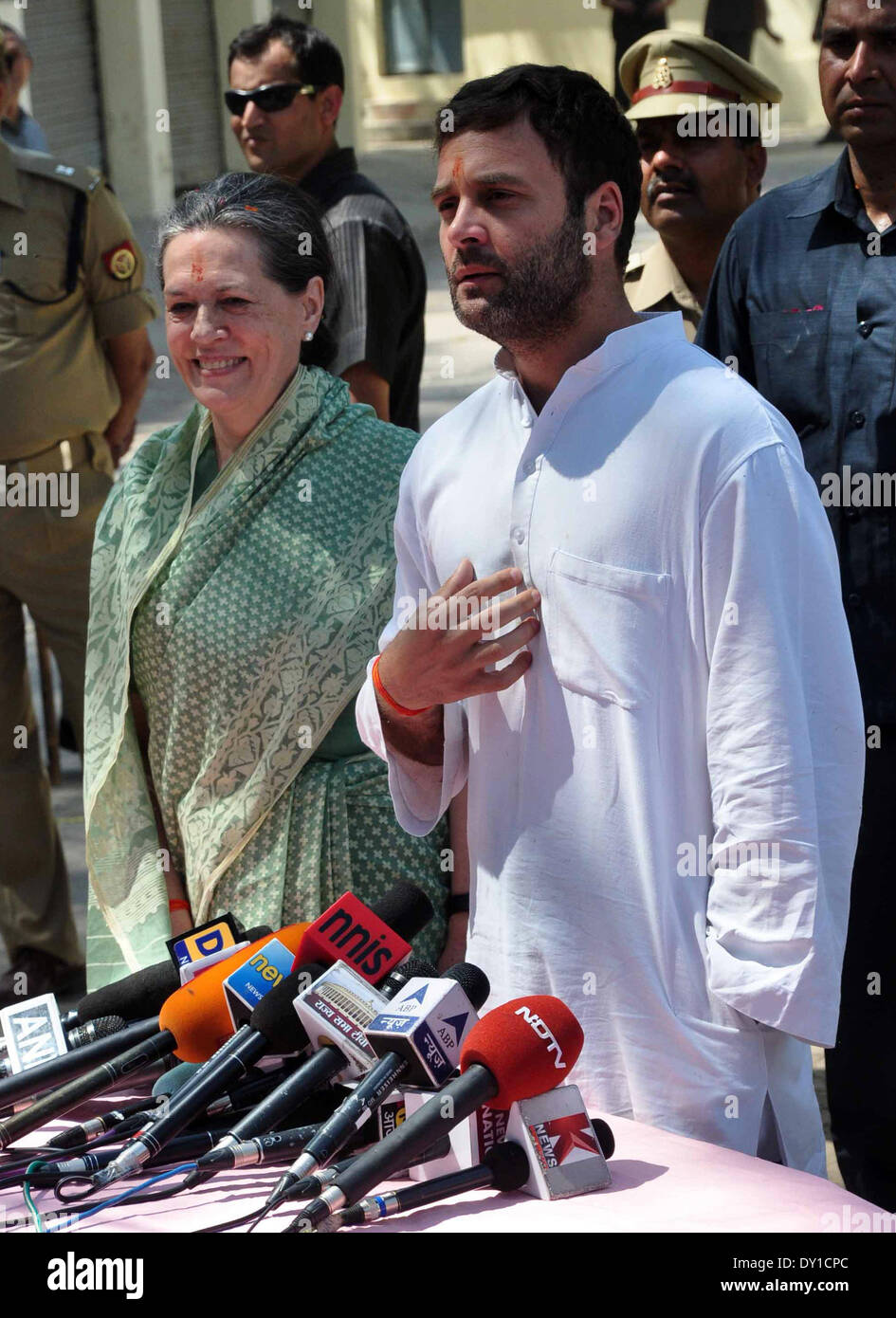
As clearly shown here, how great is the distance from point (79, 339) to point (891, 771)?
2837mm

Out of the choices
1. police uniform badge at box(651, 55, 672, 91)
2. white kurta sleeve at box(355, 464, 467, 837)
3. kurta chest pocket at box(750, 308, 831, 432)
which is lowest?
white kurta sleeve at box(355, 464, 467, 837)

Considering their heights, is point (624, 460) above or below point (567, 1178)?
above

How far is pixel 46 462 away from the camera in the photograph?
4.88 meters

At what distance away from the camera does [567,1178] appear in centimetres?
177

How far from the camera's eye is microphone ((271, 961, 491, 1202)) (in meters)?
1.76

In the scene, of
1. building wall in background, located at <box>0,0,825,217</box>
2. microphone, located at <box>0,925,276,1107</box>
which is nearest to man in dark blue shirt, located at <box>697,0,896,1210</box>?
microphone, located at <box>0,925,276,1107</box>

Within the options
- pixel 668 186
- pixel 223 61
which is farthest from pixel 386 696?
pixel 223 61

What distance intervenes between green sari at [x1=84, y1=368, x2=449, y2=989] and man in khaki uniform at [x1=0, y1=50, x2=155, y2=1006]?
1.89 meters

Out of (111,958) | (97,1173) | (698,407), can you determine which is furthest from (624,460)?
(111,958)

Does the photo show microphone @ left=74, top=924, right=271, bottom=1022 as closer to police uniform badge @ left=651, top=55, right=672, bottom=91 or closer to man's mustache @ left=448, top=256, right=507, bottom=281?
man's mustache @ left=448, top=256, right=507, bottom=281

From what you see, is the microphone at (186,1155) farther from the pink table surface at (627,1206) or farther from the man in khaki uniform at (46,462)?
the man in khaki uniform at (46,462)

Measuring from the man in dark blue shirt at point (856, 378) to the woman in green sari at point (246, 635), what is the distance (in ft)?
2.22

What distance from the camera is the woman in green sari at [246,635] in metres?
2.73
